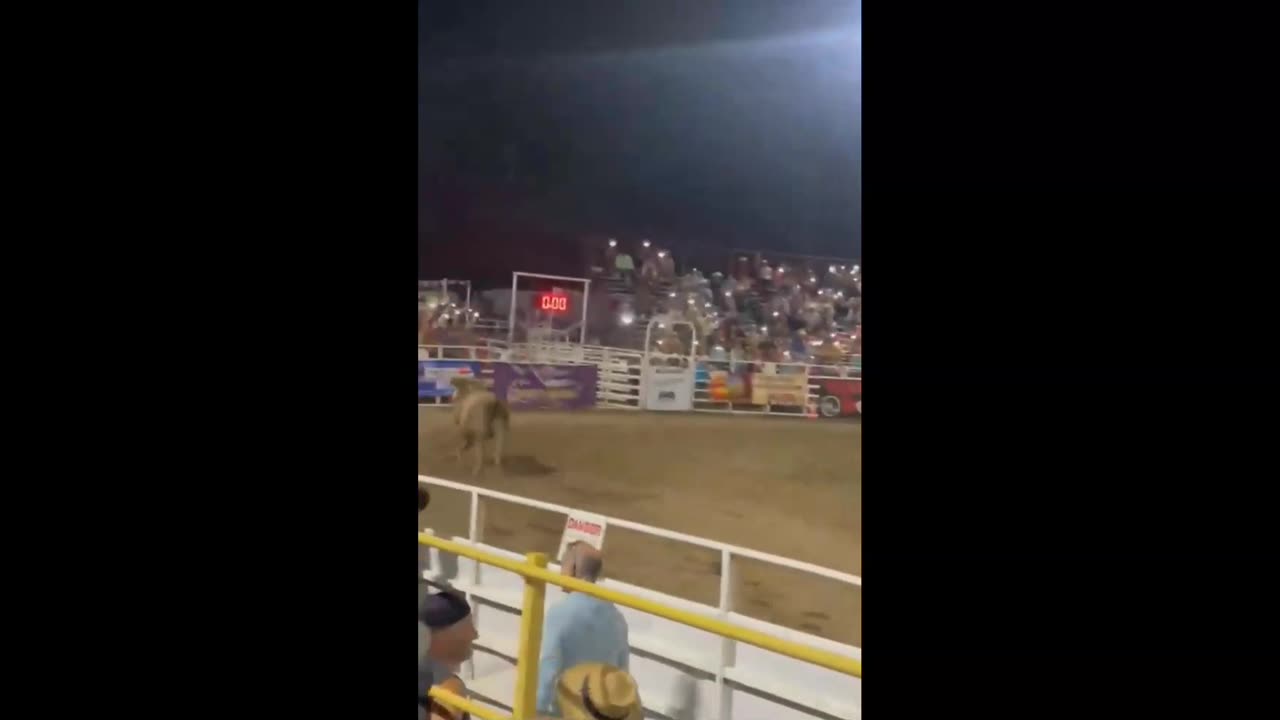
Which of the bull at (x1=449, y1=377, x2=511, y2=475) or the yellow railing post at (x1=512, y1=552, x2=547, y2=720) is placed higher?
the bull at (x1=449, y1=377, x2=511, y2=475)

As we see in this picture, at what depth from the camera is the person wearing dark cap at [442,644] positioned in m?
1.07

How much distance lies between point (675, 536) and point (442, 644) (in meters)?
0.38

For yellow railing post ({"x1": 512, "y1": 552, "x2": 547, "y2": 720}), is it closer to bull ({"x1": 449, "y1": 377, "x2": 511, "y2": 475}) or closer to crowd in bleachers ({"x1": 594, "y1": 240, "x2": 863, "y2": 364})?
bull ({"x1": 449, "y1": 377, "x2": 511, "y2": 475})

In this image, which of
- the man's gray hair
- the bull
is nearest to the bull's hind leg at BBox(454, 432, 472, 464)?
the bull

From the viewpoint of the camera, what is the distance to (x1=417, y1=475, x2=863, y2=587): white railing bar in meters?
1.05

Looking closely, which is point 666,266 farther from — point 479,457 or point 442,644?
point 442,644

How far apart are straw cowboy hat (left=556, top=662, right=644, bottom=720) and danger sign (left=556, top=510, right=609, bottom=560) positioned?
17 cm

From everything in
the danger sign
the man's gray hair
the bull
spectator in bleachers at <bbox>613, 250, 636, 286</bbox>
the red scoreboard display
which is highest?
spectator in bleachers at <bbox>613, 250, 636, 286</bbox>
